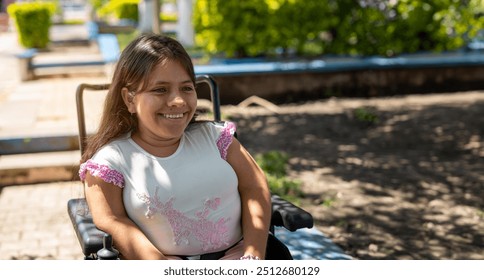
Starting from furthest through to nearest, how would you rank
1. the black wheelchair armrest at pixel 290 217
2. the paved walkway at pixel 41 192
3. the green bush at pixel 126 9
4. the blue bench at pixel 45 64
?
the green bush at pixel 126 9 → the blue bench at pixel 45 64 → the paved walkway at pixel 41 192 → the black wheelchair armrest at pixel 290 217

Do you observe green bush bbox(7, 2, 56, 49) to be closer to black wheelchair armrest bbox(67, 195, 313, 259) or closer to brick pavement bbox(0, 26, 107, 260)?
brick pavement bbox(0, 26, 107, 260)

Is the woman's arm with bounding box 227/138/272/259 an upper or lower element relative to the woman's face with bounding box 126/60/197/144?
lower

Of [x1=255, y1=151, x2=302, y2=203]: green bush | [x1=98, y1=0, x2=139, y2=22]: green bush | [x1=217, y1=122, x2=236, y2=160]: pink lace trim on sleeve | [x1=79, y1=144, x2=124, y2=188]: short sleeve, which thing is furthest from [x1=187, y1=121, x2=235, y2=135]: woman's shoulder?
[x1=98, y1=0, x2=139, y2=22]: green bush

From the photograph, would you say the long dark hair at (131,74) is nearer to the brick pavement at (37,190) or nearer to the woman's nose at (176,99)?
the woman's nose at (176,99)

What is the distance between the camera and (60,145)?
570 cm

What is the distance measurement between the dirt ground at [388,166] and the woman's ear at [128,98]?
8.23ft

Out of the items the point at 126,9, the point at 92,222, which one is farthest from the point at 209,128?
the point at 126,9

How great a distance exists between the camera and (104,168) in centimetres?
270

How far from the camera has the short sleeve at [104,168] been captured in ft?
8.84

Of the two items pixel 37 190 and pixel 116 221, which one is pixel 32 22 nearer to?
pixel 37 190

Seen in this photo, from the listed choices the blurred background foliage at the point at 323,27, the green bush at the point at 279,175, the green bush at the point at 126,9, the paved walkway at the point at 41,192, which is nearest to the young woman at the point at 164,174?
the paved walkway at the point at 41,192

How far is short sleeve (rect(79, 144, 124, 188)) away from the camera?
2.69 meters

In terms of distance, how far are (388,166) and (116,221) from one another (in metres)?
4.95
